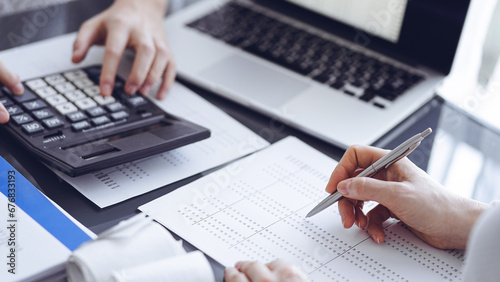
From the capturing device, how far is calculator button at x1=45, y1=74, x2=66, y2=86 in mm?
931

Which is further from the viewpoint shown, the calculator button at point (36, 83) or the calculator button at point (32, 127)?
the calculator button at point (36, 83)

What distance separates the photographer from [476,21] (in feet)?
3.69

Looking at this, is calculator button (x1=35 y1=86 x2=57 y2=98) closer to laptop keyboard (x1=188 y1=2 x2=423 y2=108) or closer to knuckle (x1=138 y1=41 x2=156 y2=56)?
knuckle (x1=138 y1=41 x2=156 y2=56)

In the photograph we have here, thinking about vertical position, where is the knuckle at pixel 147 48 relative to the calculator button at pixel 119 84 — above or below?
above

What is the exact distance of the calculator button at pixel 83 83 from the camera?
0.94m

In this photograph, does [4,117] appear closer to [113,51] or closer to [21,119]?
[21,119]

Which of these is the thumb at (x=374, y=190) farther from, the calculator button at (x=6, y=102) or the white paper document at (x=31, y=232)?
the calculator button at (x=6, y=102)

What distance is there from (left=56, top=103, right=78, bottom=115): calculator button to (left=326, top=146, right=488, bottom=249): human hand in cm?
40

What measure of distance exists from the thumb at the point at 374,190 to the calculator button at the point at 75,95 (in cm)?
43

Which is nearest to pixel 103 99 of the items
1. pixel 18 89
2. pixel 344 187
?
pixel 18 89

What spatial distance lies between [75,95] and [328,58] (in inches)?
18.5

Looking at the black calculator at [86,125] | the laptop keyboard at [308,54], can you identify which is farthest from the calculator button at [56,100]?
the laptop keyboard at [308,54]

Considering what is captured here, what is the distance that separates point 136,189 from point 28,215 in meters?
0.15

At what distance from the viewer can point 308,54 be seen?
3.67ft
